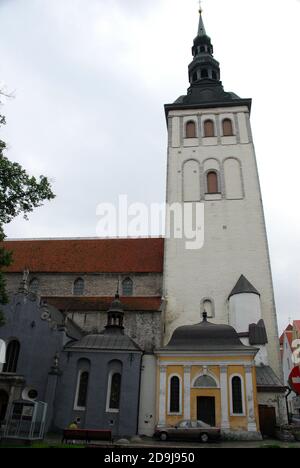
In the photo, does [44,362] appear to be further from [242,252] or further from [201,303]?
[242,252]

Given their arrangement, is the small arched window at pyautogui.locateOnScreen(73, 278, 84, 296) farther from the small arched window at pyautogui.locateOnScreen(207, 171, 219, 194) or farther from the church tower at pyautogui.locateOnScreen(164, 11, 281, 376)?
the small arched window at pyautogui.locateOnScreen(207, 171, 219, 194)

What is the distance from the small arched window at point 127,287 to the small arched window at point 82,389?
7.35 metres

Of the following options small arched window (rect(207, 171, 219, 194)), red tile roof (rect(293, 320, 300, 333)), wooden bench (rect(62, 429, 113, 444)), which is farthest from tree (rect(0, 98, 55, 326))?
red tile roof (rect(293, 320, 300, 333))

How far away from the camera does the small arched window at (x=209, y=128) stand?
103 ft

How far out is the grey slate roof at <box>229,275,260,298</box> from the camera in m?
23.2

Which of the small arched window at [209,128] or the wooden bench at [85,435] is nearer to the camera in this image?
the wooden bench at [85,435]

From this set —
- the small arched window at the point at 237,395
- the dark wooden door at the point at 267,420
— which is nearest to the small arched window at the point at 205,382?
the small arched window at the point at 237,395

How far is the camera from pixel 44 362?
782 inches

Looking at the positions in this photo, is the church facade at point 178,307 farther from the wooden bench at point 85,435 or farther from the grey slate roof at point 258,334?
the wooden bench at point 85,435

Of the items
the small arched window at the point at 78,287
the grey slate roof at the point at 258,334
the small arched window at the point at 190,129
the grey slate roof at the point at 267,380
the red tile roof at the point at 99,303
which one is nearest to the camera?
the grey slate roof at the point at 267,380

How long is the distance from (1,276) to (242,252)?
16.6m

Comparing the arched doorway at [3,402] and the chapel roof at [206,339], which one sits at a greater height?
the chapel roof at [206,339]
